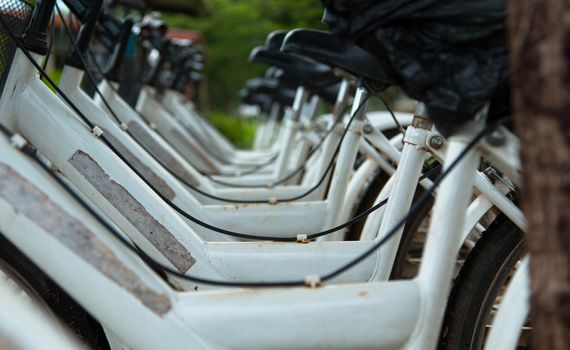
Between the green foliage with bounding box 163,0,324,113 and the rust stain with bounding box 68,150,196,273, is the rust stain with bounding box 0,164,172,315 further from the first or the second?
the green foliage with bounding box 163,0,324,113

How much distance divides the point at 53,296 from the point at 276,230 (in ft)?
3.41

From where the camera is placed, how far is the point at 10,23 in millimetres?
1872

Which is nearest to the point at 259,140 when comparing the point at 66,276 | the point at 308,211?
the point at 308,211

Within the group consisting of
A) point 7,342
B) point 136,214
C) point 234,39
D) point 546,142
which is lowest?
point 7,342

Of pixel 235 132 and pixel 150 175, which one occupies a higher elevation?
pixel 235 132

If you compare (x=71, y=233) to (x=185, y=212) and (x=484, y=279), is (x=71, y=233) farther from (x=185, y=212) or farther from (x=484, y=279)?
(x=484, y=279)

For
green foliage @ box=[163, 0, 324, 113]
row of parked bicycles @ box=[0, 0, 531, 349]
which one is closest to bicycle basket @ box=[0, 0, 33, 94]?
row of parked bicycles @ box=[0, 0, 531, 349]

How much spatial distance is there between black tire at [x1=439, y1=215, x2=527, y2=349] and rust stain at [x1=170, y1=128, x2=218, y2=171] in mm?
3098

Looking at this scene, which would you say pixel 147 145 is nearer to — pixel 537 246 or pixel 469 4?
pixel 469 4

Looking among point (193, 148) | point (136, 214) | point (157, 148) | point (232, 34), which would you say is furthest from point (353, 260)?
point (232, 34)

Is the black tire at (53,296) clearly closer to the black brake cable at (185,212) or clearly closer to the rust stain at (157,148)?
the black brake cable at (185,212)

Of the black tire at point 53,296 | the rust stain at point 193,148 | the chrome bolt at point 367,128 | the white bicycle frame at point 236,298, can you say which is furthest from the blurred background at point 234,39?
the white bicycle frame at point 236,298

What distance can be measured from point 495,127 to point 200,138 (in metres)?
4.60

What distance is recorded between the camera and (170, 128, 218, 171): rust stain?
4.73 metres
